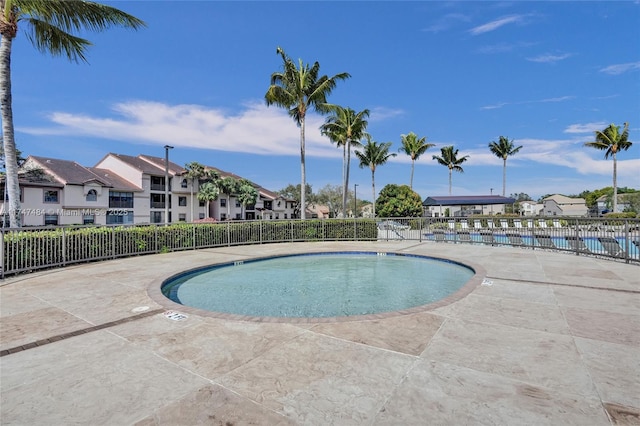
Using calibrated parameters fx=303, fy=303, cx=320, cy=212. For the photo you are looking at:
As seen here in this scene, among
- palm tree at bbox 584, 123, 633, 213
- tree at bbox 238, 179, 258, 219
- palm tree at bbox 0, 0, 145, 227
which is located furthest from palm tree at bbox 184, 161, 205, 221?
palm tree at bbox 584, 123, 633, 213

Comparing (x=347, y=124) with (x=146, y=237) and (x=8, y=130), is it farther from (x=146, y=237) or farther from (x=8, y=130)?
(x=8, y=130)

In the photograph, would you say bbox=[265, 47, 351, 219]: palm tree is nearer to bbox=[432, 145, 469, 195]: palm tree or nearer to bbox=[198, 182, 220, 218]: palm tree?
bbox=[198, 182, 220, 218]: palm tree

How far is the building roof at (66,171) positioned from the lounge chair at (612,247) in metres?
38.2

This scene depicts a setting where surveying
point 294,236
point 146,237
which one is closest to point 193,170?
point 294,236

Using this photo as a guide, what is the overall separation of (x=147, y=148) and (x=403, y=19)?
120ft

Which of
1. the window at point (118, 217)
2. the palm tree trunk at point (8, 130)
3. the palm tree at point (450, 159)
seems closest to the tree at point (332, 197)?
the palm tree at point (450, 159)

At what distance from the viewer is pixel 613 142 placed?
31.0m

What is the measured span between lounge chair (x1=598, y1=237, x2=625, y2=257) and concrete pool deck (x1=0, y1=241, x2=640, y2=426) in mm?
4736

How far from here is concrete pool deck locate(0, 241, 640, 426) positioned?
6.83 ft

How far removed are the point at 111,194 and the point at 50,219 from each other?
19.2ft

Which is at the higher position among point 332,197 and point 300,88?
point 300,88

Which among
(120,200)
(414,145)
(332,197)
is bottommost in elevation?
(120,200)

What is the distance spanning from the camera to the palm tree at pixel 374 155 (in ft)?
119

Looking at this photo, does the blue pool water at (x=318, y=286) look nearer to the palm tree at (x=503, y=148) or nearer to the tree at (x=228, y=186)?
the tree at (x=228, y=186)
